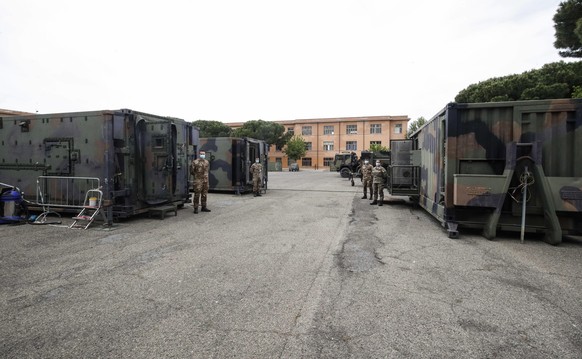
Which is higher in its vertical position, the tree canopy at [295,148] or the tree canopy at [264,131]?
the tree canopy at [264,131]

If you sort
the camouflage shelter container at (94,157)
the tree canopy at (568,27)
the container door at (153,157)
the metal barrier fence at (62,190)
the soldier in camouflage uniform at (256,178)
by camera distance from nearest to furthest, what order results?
1. the camouflage shelter container at (94,157)
2. the metal barrier fence at (62,190)
3. the container door at (153,157)
4. the soldier in camouflage uniform at (256,178)
5. the tree canopy at (568,27)

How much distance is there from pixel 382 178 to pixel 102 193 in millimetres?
8844

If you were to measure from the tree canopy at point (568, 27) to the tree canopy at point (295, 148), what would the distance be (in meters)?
41.4

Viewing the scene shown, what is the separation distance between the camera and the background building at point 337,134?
5612cm

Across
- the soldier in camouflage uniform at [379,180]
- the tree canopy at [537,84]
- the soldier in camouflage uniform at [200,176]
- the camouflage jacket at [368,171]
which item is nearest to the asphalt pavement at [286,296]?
the soldier in camouflage uniform at [200,176]

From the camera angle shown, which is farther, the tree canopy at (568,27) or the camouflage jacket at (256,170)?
the tree canopy at (568,27)

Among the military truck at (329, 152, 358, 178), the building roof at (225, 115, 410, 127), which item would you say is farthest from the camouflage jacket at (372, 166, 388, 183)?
the building roof at (225, 115, 410, 127)

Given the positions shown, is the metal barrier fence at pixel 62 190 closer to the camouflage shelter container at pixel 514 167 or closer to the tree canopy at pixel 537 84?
the camouflage shelter container at pixel 514 167

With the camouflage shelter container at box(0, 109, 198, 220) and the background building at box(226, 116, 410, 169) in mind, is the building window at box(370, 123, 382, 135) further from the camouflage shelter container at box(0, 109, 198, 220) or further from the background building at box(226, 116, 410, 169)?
the camouflage shelter container at box(0, 109, 198, 220)

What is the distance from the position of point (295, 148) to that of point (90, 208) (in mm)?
50540

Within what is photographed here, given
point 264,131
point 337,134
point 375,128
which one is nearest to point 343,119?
point 337,134

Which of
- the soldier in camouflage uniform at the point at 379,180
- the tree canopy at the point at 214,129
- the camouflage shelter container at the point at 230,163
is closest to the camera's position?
the soldier in camouflage uniform at the point at 379,180

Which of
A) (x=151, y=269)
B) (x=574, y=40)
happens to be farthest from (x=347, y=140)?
(x=151, y=269)

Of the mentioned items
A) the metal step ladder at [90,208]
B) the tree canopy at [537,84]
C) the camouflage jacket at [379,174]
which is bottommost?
the metal step ladder at [90,208]
